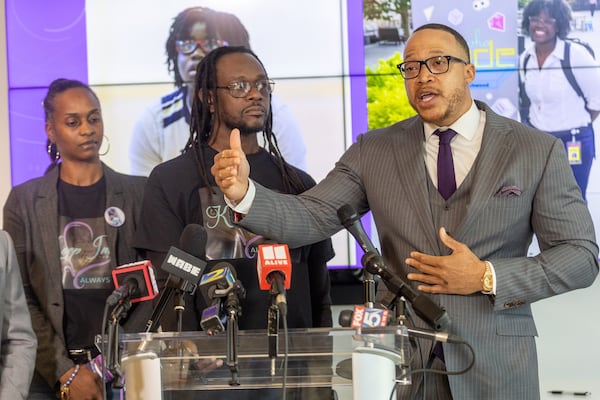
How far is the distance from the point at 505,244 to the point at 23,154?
2.54m

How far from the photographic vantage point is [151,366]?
2062 millimetres

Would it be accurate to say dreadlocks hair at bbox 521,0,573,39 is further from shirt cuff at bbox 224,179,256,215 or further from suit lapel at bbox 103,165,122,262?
suit lapel at bbox 103,165,122,262

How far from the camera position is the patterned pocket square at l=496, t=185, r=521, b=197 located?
2670mm

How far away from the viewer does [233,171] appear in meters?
2.67

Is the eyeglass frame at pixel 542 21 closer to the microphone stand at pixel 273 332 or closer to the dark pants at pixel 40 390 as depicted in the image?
the microphone stand at pixel 273 332

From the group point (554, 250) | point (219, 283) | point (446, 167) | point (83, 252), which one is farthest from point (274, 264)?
point (83, 252)

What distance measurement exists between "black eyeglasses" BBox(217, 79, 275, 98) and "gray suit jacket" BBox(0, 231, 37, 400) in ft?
3.59

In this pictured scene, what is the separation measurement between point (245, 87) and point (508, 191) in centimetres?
130

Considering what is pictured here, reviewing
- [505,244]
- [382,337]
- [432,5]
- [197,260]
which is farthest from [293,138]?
[382,337]

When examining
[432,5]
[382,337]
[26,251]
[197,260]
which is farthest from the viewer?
[432,5]

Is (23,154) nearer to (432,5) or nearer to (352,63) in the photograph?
(352,63)

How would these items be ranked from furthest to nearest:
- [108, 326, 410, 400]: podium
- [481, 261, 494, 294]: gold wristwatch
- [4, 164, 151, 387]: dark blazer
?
[4, 164, 151, 387]: dark blazer, [481, 261, 494, 294]: gold wristwatch, [108, 326, 410, 400]: podium

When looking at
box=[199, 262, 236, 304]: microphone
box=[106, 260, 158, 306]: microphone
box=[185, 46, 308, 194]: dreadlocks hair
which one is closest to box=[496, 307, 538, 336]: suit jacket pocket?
box=[199, 262, 236, 304]: microphone

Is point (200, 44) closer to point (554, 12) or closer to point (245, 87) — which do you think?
point (245, 87)
